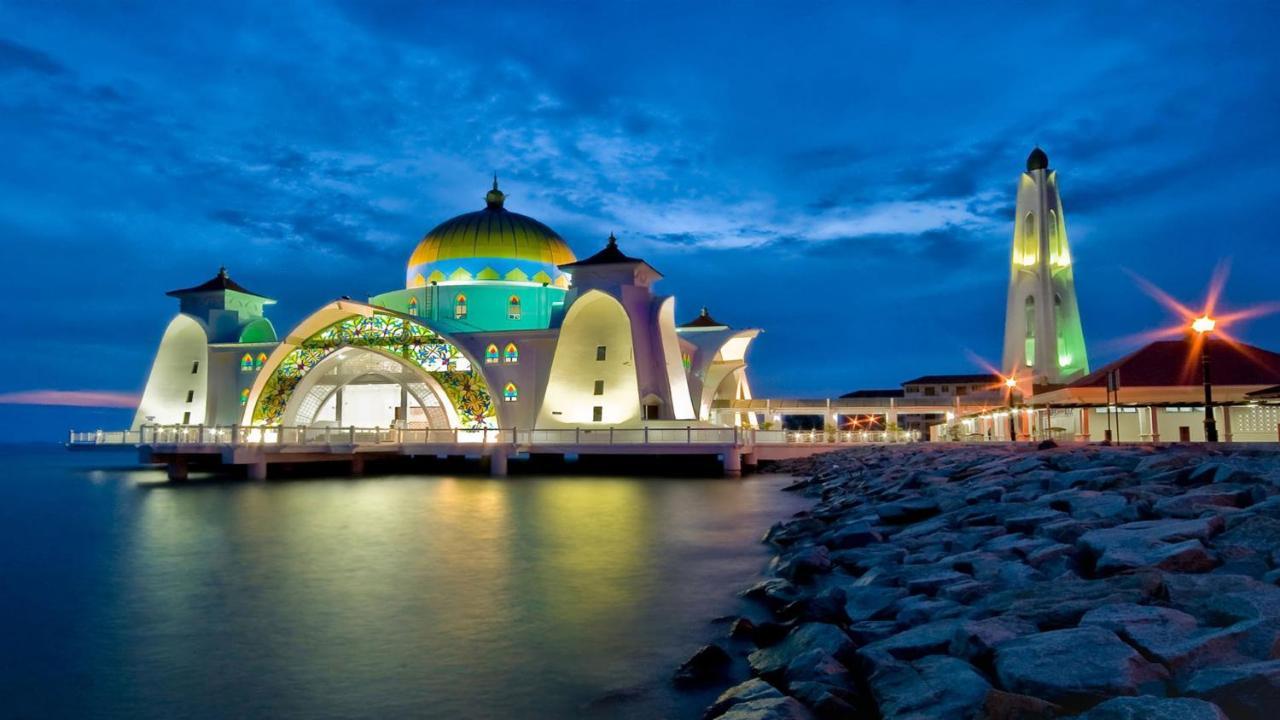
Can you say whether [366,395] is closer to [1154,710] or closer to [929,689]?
[929,689]

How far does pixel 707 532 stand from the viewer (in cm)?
1383

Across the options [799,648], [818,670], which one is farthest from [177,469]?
[818,670]

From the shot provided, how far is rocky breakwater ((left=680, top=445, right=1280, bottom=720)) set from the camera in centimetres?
364

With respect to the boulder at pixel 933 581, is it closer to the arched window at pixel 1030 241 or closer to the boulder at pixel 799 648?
the boulder at pixel 799 648

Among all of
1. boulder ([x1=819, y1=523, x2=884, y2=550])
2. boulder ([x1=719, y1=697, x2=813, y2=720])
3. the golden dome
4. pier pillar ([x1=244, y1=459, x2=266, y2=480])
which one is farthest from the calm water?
the golden dome

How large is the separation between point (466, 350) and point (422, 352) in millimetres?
1791

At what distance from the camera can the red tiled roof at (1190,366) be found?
2475cm

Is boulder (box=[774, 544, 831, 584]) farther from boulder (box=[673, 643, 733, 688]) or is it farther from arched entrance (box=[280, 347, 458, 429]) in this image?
arched entrance (box=[280, 347, 458, 429])

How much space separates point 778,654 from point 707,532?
26.7 feet

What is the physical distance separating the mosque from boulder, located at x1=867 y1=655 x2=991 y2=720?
1038 inches

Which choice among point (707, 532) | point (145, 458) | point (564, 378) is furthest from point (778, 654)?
point (145, 458)

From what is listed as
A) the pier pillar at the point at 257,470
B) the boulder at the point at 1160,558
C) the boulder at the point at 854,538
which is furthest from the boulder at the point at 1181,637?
the pier pillar at the point at 257,470

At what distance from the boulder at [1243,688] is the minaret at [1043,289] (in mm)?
41007

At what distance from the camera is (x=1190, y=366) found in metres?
25.3
